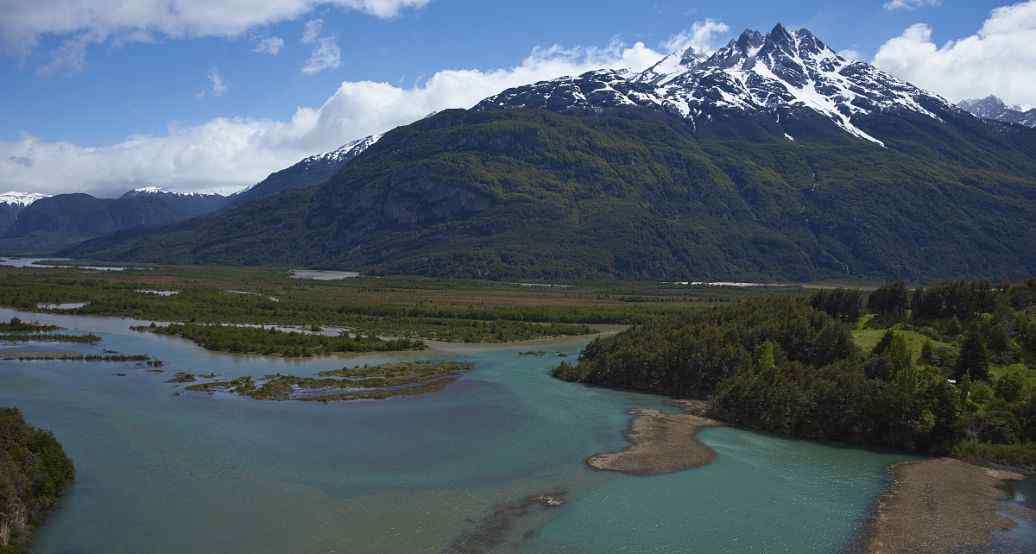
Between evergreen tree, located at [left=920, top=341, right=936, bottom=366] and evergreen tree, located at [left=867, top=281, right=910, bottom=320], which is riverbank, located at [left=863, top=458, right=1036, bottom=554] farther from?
evergreen tree, located at [left=867, top=281, right=910, bottom=320]

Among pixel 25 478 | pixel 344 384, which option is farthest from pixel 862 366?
pixel 25 478

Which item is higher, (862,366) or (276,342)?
(862,366)

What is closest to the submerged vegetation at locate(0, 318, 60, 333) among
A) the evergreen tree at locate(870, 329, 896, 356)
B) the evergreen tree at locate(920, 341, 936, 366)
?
the evergreen tree at locate(870, 329, 896, 356)

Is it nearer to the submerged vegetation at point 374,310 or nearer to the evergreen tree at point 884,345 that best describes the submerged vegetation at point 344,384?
the submerged vegetation at point 374,310

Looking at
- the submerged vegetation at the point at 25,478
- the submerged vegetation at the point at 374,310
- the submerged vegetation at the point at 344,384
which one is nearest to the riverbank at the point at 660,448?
the submerged vegetation at the point at 344,384

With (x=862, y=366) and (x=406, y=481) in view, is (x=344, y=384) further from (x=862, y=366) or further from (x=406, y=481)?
(x=862, y=366)

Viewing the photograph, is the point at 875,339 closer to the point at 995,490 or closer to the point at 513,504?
the point at 995,490

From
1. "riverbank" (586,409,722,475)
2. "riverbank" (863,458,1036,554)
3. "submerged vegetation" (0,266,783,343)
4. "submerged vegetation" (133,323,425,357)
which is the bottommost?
"riverbank" (863,458,1036,554)
